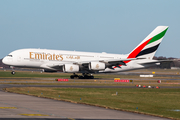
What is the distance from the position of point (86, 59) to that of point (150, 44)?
46.6 ft

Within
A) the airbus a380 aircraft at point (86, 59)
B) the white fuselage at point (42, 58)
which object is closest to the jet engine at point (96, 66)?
the airbus a380 aircraft at point (86, 59)

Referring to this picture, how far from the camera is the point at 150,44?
6444 centimetres

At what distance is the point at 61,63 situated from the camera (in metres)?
60.4

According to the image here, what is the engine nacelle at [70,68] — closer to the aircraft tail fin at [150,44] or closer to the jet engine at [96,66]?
the jet engine at [96,66]

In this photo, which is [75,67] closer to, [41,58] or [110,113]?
[41,58]

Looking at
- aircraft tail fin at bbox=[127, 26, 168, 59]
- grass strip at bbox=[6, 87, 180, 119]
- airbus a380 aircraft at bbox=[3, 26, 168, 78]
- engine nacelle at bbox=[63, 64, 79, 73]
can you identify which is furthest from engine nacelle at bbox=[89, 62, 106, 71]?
grass strip at bbox=[6, 87, 180, 119]

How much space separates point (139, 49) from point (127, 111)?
4509 centimetres

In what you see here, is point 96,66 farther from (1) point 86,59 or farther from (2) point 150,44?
(2) point 150,44

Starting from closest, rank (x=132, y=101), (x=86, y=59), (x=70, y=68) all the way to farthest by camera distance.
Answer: (x=132, y=101) → (x=70, y=68) → (x=86, y=59)

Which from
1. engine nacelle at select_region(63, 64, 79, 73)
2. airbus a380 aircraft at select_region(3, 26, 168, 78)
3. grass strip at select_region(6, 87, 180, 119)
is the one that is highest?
airbus a380 aircraft at select_region(3, 26, 168, 78)

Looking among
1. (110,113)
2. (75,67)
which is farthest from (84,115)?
(75,67)

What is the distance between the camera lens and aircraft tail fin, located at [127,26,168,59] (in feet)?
210

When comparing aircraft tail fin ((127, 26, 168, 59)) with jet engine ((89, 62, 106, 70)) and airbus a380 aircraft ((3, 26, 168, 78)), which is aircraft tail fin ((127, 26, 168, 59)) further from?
jet engine ((89, 62, 106, 70))

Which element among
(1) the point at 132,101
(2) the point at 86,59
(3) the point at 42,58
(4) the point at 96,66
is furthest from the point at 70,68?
(1) the point at 132,101
